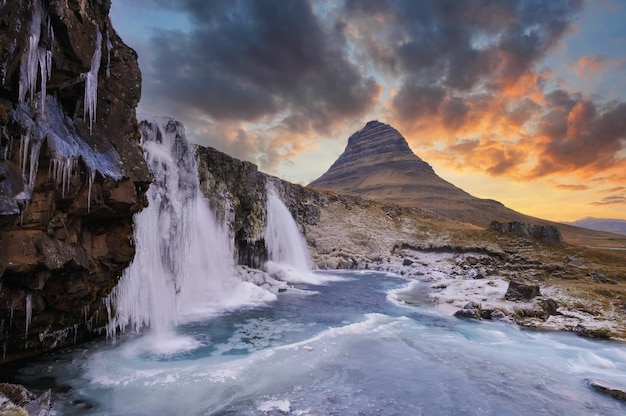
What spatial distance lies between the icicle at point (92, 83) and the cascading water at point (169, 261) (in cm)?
605

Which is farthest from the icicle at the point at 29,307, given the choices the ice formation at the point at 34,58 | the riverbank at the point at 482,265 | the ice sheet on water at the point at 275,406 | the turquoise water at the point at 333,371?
the riverbank at the point at 482,265

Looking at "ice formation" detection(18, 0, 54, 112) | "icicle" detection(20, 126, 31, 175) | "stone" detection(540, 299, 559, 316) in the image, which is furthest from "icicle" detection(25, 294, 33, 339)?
"stone" detection(540, 299, 559, 316)

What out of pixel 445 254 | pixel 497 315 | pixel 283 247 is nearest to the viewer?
pixel 497 315

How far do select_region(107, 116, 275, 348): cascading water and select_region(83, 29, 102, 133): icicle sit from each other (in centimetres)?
605

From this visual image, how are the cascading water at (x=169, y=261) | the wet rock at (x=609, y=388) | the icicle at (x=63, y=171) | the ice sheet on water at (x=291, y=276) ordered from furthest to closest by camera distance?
1. the ice sheet on water at (x=291, y=276)
2. the cascading water at (x=169, y=261)
3. the wet rock at (x=609, y=388)
4. the icicle at (x=63, y=171)

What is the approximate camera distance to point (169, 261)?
60.7ft

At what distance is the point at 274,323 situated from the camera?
62.6 ft

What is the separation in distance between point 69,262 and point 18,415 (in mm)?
5340

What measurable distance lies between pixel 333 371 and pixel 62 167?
36.9 feet

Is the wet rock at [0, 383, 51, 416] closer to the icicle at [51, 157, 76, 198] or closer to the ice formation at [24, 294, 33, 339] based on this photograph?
the ice formation at [24, 294, 33, 339]

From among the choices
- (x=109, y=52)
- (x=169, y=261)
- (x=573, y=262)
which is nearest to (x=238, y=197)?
(x=169, y=261)

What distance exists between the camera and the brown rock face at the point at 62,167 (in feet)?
27.9

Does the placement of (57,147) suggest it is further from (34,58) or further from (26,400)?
(26,400)

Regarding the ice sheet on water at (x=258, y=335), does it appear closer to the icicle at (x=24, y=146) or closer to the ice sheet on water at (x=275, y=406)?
the ice sheet on water at (x=275, y=406)
